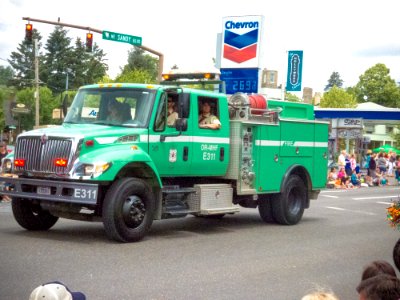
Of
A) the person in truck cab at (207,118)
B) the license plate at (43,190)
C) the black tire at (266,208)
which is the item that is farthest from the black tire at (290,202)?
the license plate at (43,190)

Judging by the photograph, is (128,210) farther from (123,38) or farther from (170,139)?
(123,38)

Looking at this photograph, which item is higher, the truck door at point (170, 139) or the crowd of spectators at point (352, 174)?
the truck door at point (170, 139)

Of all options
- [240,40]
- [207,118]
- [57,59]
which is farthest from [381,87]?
[207,118]

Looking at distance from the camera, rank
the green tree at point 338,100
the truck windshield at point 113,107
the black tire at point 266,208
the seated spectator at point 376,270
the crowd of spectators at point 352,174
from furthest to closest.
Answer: the green tree at point 338,100, the crowd of spectators at point 352,174, the black tire at point 266,208, the truck windshield at point 113,107, the seated spectator at point 376,270

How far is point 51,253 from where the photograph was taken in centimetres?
945

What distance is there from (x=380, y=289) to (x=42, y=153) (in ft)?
26.3

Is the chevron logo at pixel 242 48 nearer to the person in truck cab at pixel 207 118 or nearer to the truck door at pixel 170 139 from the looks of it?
the person in truck cab at pixel 207 118

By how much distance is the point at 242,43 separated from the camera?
22.8 m

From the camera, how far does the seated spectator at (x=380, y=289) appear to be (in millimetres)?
3389

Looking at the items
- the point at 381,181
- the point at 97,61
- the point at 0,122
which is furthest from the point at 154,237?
the point at 97,61

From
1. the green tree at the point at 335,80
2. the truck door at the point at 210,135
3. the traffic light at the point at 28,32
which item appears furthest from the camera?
the green tree at the point at 335,80

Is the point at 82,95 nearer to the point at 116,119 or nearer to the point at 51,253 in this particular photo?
the point at 116,119

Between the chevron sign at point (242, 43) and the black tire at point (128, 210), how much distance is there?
1235cm

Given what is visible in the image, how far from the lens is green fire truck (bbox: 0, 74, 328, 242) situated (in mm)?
10336
